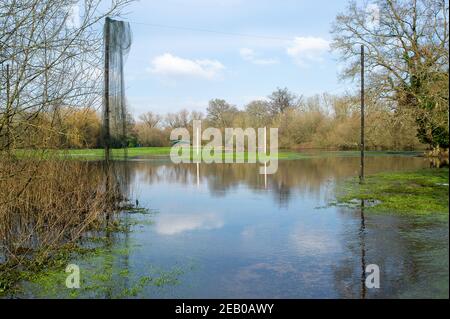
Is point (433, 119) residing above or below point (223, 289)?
above

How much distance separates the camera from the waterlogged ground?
5.47m

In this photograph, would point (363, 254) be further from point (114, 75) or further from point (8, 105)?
point (114, 75)

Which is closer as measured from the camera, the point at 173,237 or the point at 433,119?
the point at 173,237

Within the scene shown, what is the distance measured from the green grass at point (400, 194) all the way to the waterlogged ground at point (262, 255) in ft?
3.13

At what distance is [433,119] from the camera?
59.2ft

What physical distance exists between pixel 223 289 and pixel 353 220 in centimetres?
541

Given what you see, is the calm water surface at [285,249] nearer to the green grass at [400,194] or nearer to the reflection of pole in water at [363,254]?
the reflection of pole in water at [363,254]

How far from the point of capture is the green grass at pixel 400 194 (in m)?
11.6

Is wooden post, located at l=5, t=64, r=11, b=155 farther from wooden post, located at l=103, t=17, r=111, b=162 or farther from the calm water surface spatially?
wooden post, located at l=103, t=17, r=111, b=162

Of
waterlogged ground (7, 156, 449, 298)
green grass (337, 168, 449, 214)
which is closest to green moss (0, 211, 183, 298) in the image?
waterlogged ground (7, 156, 449, 298)
